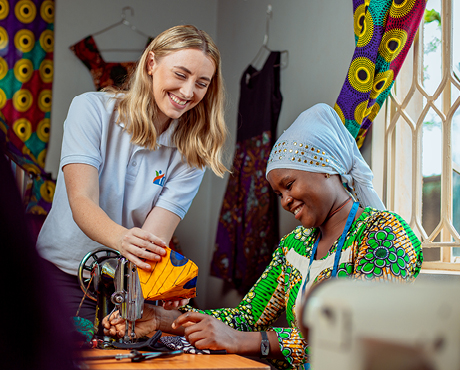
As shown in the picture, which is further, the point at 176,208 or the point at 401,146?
the point at 401,146

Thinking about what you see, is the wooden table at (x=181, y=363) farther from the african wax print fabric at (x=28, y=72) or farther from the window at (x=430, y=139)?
the african wax print fabric at (x=28, y=72)

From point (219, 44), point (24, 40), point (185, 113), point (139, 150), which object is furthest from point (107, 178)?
point (219, 44)

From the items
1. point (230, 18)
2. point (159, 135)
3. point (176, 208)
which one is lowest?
point (176, 208)

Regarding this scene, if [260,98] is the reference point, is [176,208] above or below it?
below

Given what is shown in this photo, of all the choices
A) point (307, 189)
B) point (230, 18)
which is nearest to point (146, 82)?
point (307, 189)

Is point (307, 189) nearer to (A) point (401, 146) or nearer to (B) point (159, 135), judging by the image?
(B) point (159, 135)

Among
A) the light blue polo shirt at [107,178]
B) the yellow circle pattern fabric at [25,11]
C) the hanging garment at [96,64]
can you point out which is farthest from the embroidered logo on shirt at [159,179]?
the yellow circle pattern fabric at [25,11]

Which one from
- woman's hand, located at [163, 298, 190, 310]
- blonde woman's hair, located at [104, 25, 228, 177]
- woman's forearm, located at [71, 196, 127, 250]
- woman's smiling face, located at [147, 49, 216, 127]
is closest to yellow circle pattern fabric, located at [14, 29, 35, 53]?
blonde woman's hair, located at [104, 25, 228, 177]

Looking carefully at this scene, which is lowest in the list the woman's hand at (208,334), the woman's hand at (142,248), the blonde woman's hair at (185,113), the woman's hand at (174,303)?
the woman's hand at (208,334)

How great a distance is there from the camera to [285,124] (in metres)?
2.90

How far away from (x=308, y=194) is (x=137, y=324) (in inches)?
23.9

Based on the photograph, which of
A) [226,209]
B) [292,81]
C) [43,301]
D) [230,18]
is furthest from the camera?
[230,18]

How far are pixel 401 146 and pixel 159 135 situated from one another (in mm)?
1061

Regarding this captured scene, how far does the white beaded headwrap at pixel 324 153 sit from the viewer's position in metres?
1.47
